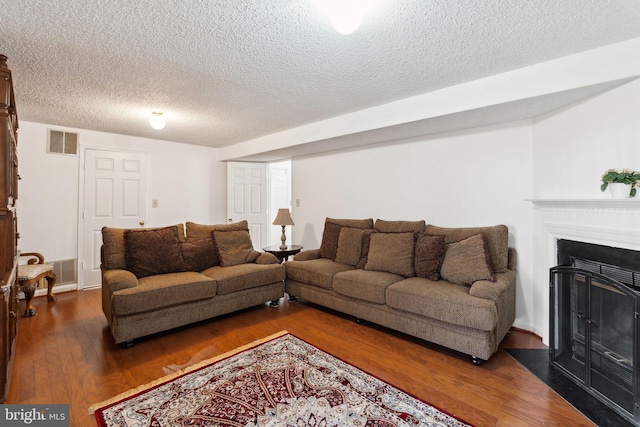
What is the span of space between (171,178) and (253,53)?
3.73 meters

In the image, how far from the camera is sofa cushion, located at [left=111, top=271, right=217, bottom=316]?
8.37 ft

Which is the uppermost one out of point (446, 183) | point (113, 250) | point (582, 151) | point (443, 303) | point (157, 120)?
point (157, 120)

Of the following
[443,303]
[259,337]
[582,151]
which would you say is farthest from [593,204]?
[259,337]

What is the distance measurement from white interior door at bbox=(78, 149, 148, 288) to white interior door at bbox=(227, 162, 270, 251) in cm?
139

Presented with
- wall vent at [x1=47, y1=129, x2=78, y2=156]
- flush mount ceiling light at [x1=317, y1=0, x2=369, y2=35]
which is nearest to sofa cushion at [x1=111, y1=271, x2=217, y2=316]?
flush mount ceiling light at [x1=317, y1=0, x2=369, y2=35]

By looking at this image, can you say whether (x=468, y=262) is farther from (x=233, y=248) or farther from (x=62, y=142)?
(x=62, y=142)

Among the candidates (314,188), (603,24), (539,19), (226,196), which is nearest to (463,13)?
(539,19)

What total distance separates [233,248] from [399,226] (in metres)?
2.04

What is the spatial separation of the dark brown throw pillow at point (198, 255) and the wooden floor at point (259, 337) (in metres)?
0.64

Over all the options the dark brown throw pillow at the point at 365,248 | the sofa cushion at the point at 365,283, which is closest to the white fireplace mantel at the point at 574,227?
the sofa cushion at the point at 365,283

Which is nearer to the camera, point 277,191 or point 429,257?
point 429,257

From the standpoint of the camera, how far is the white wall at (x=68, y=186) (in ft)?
13.0

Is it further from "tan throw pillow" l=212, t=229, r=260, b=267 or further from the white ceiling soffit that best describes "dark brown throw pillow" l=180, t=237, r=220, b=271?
the white ceiling soffit

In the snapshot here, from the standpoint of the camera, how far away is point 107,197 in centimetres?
458
